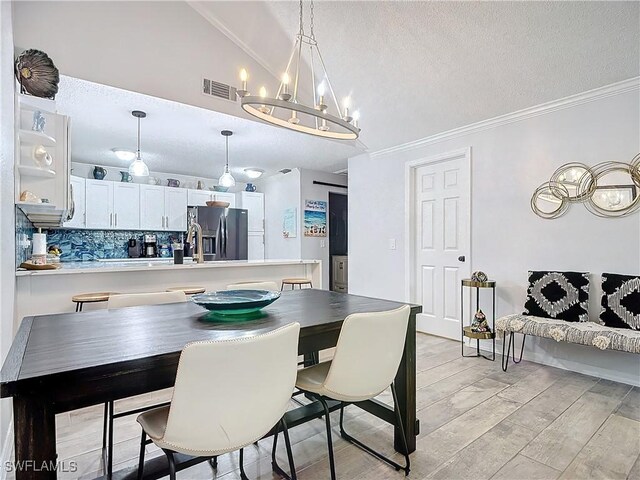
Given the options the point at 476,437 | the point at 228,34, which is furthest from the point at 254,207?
the point at 476,437

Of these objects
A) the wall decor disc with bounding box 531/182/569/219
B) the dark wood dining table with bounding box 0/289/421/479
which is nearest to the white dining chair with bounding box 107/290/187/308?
the dark wood dining table with bounding box 0/289/421/479

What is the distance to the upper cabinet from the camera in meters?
2.41

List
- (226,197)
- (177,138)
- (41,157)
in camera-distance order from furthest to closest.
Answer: (226,197), (177,138), (41,157)

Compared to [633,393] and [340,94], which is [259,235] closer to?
[340,94]

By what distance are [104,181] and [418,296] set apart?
4880 mm

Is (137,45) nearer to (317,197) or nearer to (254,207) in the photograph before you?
(317,197)

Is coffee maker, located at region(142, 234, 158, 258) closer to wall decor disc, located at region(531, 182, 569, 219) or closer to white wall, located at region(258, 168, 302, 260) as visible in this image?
white wall, located at region(258, 168, 302, 260)

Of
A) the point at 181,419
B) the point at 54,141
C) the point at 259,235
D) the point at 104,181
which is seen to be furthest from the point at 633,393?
the point at 104,181

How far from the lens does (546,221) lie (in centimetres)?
324

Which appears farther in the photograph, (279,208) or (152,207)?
(279,208)

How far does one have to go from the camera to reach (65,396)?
3.36 feet

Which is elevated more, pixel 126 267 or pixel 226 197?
pixel 226 197

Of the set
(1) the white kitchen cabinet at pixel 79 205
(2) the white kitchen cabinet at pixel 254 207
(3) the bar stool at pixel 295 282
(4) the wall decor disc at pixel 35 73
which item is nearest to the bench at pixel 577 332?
(3) the bar stool at pixel 295 282

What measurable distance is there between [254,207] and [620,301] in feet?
18.2
